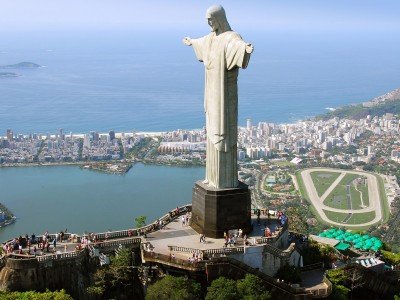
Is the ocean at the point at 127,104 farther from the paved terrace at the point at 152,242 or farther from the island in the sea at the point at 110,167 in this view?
the paved terrace at the point at 152,242

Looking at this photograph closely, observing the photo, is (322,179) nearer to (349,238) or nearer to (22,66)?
(349,238)

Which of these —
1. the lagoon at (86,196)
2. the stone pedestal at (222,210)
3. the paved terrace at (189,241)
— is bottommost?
the lagoon at (86,196)

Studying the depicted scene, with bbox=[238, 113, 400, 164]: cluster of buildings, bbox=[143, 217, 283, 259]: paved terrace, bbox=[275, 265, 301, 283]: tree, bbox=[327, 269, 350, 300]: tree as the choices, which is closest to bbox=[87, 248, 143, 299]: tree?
bbox=[143, 217, 283, 259]: paved terrace

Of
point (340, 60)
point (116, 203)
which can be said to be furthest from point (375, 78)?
→ point (116, 203)

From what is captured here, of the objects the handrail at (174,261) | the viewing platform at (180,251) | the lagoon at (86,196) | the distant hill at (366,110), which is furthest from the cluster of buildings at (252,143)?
the handrail at (174,261)

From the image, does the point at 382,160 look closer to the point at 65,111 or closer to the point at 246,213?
the point at 65,111

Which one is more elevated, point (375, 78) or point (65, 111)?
point (375, 78)
